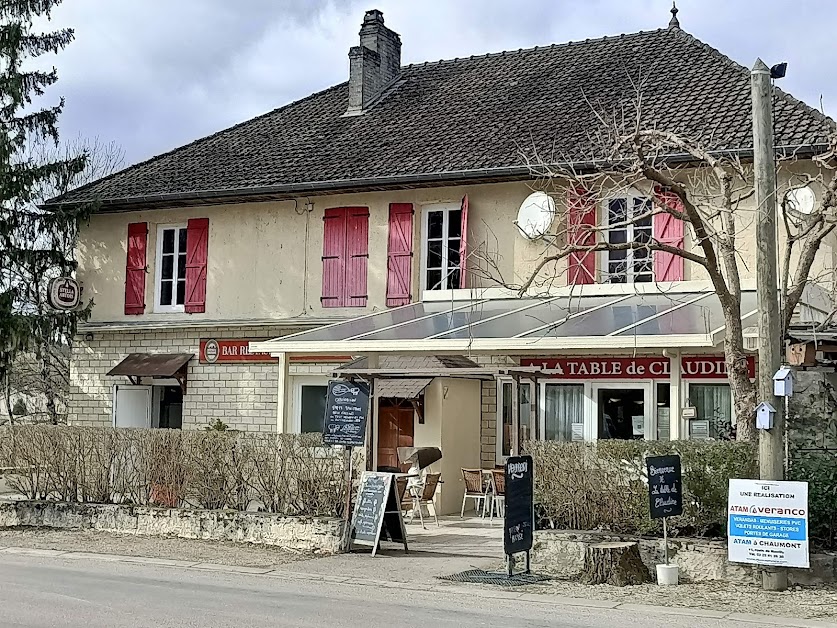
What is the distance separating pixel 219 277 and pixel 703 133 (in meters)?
9.09

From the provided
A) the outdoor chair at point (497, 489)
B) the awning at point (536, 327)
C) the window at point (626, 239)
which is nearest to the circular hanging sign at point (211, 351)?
the awning at point (536, 327)

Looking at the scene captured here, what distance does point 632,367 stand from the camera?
17500mm

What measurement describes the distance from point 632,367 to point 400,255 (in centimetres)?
447

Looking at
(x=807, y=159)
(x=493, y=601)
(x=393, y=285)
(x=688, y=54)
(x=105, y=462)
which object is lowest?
(x=493, y=601)

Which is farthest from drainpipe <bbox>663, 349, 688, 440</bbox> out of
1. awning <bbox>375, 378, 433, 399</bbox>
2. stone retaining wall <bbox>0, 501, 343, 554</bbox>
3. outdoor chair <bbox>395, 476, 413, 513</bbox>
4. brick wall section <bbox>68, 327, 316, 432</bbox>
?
brick wall section <bbox>68, 327, 316, 432</bbox>

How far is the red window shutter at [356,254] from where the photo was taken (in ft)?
64.4

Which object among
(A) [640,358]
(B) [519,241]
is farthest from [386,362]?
(A) [640,358]

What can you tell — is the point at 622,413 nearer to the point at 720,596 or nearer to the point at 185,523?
the point at 185,523

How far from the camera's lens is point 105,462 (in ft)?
50.2

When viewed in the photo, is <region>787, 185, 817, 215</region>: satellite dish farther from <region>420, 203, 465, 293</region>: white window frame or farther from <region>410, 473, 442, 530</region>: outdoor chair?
<region>410, 473, 442, 530</region>: outdoor chair

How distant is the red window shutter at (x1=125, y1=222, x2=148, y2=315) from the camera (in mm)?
21609

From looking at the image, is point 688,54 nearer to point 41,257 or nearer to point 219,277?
point 219,277

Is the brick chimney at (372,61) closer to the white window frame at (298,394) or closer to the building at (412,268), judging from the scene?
the building at (412,268)

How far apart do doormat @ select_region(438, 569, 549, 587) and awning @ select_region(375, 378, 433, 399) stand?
20.1 ft
